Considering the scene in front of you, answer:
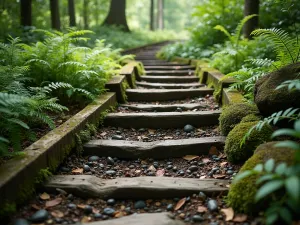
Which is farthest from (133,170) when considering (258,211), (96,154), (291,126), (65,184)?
(291,126)

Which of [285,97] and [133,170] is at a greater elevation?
[285,97]

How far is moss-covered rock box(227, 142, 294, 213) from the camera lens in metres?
2.27

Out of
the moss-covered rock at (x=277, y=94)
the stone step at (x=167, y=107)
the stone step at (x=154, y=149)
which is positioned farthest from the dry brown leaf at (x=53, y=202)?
the stone step at (x=167, y=107)

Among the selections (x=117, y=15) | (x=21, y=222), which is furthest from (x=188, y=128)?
(x=117, y=15)

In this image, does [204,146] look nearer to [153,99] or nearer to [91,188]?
[91,188]

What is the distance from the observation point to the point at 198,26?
10.5 meters

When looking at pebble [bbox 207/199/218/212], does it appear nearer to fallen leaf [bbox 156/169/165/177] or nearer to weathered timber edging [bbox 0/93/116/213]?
fallen leaf [bbox 156/169/165/177]

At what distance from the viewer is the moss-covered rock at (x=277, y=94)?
294 centimetres

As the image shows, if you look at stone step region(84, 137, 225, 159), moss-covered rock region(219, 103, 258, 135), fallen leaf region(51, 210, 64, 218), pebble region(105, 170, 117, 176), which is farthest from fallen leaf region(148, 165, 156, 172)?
fallen leaf region(51, 210, 64, 218)

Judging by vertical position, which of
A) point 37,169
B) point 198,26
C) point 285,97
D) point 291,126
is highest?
point 198,26

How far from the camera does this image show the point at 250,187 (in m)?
2.31

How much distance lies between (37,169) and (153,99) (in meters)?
3.34

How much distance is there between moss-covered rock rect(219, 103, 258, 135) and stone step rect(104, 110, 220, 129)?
0.54 m

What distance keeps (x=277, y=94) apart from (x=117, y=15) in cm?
1769
